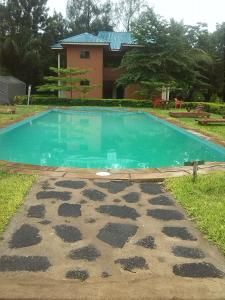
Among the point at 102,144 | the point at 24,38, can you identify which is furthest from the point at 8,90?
the point at 102,144

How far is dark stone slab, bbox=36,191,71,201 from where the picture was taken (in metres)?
4.73

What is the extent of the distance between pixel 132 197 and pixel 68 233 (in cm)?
141

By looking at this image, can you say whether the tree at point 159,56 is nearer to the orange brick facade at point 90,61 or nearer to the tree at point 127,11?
the orange brick facade at point 90,61

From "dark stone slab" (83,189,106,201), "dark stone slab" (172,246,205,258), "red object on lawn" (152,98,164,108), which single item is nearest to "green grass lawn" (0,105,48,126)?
"red object on lawn" (152,98,164,108)

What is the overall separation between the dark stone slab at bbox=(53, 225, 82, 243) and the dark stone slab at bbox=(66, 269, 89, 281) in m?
0.57

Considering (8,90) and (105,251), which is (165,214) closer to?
(105,251)

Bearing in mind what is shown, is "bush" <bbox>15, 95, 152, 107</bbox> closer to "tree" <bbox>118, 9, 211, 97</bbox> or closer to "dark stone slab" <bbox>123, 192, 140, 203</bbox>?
"tree" <bbox>118, 9, 211, 97</bbox>

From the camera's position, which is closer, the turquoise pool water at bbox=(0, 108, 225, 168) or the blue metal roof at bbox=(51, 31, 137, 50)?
the turquoise pool water at bbox=(0, 108, 225, 168)

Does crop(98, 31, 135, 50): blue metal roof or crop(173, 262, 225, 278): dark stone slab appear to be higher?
Result: crop(98, 31, 135, 50): blue metal roof

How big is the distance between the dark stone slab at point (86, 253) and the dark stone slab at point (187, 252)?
0.75m

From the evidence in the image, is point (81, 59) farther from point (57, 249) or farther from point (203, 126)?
point (57, 249)

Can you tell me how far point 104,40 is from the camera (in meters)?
29.5

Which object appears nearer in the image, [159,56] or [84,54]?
→ [159,56]

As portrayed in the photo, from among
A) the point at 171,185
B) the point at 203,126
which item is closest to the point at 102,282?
the point at 171,185
